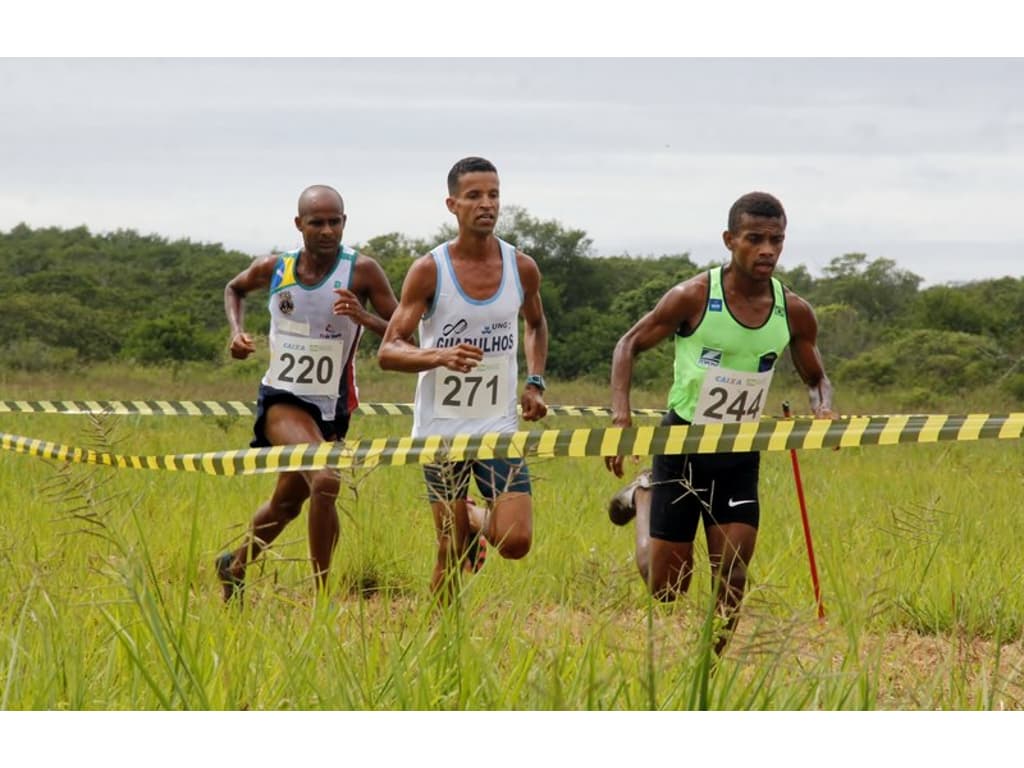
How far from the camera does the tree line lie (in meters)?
39.1

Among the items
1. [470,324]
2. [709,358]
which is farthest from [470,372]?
[709,358]

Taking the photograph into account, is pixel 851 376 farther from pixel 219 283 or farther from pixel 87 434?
pixel 87 434

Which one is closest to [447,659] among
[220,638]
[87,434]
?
[220,638]

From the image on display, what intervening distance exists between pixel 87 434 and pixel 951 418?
3.35m

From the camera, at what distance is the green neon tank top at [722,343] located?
6668 mm

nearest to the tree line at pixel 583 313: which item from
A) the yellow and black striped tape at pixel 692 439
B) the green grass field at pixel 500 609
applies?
the green grass field at pixel 500 609

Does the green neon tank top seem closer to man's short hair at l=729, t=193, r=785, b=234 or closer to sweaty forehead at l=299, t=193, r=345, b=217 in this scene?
man's short hair at l=729, t=193, r=785, b=234

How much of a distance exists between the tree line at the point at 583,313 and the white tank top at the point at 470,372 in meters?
25.5

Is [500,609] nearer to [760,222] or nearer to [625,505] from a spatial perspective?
[760,222]

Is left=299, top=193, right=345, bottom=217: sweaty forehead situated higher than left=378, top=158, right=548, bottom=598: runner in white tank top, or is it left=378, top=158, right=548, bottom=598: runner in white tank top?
left=299, top=193, right=345, bottom=217: sweaty forehead

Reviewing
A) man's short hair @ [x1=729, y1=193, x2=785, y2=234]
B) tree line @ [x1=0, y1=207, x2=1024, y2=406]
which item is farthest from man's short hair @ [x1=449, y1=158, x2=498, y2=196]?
tree line @ [x1=0, y1=207, x2=1024, y2=406]

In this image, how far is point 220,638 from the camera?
4.16 meters

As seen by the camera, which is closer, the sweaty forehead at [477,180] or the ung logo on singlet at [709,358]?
the ung logo on singlet at [709,358]

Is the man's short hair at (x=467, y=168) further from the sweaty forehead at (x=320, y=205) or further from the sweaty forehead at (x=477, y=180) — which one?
the sweaty forehead at (x=320, y=205)
